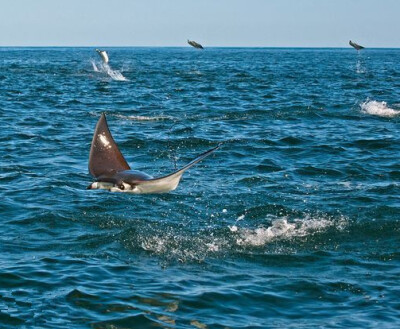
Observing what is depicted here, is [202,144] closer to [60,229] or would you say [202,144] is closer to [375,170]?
[375,170]

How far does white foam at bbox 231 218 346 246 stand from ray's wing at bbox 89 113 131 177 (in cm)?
243

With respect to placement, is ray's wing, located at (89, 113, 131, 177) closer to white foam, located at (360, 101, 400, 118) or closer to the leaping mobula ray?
the leaping mobula ray

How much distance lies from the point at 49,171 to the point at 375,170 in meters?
7.36

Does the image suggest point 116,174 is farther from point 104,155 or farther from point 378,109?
point 378,109

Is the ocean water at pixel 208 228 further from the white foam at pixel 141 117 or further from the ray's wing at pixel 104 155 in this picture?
the ray's wing at pixel 104 155

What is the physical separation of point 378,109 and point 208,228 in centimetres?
1588

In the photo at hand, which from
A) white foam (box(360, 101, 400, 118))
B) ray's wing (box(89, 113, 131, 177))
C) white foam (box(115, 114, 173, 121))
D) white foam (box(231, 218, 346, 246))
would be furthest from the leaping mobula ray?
white foam (box(360, 101, 400, 118))

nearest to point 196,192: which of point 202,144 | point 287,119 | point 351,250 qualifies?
point 351,250

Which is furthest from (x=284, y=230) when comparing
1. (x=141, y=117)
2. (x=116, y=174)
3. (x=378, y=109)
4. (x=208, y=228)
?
(x=378, y=109)

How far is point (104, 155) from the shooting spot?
1281 cm

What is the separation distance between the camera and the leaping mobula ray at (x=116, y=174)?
33.6 feet

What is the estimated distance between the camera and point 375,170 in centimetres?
1652

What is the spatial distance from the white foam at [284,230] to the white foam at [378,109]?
13.8 meters

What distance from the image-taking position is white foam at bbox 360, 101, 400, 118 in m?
25.3
